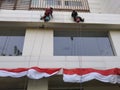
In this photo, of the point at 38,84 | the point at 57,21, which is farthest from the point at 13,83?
the point at 57,21

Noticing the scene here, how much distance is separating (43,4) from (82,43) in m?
3.85

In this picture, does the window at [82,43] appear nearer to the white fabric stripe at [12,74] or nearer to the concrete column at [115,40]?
the concrete column at [115,40]

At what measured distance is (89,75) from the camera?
6406mm

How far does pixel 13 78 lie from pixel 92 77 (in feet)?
9.87

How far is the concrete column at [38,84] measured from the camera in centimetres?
661

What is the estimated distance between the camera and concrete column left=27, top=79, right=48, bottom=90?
6.61 metres

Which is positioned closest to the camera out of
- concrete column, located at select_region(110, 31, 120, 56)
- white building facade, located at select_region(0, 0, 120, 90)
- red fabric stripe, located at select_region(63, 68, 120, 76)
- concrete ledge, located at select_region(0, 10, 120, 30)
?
red fabric stripe, located at select_region(63, 68, 120, 76)

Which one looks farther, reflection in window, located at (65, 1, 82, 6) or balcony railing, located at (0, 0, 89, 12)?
reflection in window, located at (65, 1, 82, 6)

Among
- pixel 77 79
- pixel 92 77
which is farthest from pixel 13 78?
pixel 92 77

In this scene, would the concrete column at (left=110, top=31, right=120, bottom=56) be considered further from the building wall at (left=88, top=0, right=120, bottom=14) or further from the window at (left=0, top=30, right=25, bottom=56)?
the window at (left=0, top=30, right=25, bottom=56)

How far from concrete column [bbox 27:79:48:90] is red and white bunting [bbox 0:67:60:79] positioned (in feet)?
1.31

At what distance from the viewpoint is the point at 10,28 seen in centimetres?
870

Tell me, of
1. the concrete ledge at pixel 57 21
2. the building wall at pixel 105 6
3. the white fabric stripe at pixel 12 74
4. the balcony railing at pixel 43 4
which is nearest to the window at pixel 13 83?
the white fabric stripe at pixel 12 74

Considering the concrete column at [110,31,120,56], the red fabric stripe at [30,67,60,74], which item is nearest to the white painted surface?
the concrete column at [110,31,120,56]
